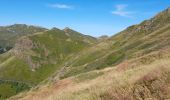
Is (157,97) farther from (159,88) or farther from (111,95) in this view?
(111,95)

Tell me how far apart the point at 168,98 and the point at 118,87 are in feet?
9.57

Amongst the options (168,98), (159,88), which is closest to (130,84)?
(159,88)

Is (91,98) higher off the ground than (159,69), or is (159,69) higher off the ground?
(159,69)

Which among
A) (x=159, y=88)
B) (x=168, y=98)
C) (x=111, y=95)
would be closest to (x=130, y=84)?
(x=111, y=95)

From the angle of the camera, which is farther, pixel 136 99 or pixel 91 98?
pixel 91 98

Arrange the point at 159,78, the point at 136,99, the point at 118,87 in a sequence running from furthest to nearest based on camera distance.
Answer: the point at 118,87 < the point at 159,78 < the point at 136,99

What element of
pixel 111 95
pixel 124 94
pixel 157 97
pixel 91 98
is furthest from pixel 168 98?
pixel 91 98

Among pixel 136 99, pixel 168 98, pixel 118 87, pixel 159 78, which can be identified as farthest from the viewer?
pixel 118 87

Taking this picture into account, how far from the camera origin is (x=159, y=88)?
10.4 m

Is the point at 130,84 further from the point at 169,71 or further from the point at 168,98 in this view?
the point at 168,98

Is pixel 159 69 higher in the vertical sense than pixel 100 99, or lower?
higher

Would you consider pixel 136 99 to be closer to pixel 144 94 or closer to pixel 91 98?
pixel 144 94

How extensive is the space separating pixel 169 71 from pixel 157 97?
209 cm

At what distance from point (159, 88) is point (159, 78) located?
767mm
